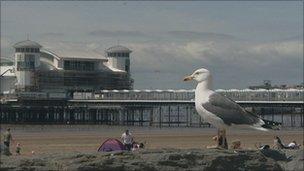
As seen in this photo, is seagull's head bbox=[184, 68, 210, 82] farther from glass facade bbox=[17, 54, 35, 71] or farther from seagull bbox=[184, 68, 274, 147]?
glass facade bbox=[17, 54, 35, 71]

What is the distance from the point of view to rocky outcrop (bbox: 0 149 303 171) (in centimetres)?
866

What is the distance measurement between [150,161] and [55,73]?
104 metres

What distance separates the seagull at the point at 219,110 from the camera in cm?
950

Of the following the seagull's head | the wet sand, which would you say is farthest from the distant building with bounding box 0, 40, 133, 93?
the seagull's head

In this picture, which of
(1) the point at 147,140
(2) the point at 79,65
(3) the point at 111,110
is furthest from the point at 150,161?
(2) the point at 79,65

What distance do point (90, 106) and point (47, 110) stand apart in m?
6.08

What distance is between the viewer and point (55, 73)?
11169cm

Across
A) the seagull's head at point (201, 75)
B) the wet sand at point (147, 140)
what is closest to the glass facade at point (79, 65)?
the wet sand at point (147, 140)

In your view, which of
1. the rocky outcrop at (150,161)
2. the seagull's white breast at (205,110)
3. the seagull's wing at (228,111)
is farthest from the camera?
the seagull's white breast at (205,110)

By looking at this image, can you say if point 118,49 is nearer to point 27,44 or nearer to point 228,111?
point 27,44

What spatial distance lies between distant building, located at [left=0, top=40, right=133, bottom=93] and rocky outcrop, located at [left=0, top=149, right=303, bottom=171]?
326 ft

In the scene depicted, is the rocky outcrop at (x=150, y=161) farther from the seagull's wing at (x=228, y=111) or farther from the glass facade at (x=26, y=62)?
the glass facade at (x=26, y=62)

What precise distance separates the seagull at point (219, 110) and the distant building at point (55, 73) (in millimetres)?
98884

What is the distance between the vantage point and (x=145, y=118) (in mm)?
103375
